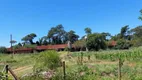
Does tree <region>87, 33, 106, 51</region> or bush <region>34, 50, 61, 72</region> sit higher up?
tree <region>87, 33, 106, 51</region>

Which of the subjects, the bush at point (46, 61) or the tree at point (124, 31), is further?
the tree at point (124, 31)

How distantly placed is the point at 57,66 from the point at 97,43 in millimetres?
46771

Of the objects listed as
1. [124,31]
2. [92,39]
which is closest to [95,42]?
[92,39]

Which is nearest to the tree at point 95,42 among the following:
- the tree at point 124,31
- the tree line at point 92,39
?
the tree line at point 92,39

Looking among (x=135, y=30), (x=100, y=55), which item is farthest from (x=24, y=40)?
(x=100, y=55)

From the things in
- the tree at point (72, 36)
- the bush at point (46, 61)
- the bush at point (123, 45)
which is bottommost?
the bush at point (46, 61)

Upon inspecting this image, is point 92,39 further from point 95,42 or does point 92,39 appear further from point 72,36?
point 72,36

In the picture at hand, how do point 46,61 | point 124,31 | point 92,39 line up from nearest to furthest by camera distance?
point 46,61 → point 92,39 → point 124,31

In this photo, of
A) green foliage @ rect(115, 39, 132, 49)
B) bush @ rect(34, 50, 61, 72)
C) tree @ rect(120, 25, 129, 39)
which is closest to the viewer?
bush @ rect(34, 50, 61, 72)

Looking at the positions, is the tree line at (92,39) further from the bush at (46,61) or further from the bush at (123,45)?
the bush at (46,61)

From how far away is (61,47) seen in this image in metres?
77.4

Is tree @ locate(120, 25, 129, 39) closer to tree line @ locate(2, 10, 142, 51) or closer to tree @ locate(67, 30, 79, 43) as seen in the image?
tree line @ locate(2, 10, 142, 51)

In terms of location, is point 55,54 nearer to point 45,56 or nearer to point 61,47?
point 45,56

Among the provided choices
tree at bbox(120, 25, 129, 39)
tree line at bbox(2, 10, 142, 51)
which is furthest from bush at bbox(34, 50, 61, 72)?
tree at bbox(120, 25, 129, 39)
